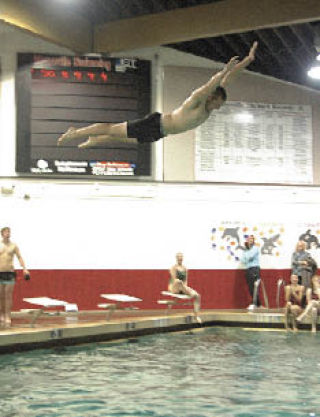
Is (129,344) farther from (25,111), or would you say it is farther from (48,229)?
(25,111)

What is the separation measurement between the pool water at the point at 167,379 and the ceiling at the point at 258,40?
4.81m

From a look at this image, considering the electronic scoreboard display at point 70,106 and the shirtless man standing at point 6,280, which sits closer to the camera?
the shirtless man standing at point 6,280

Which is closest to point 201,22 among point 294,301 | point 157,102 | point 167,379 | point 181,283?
point 157,102

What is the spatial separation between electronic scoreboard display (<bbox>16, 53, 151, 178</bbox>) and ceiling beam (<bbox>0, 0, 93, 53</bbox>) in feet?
1.44

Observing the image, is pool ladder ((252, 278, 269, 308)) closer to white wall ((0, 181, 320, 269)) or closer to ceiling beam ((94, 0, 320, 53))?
white wall ((0, 181, 320, 269))

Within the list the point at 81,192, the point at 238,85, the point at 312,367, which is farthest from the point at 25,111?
the point at 312,367

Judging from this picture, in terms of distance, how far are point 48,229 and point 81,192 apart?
33.8 inches

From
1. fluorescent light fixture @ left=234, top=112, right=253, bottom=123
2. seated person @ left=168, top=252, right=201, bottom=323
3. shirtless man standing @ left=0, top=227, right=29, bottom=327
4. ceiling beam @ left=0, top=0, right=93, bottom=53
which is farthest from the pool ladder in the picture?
ceiling beam @ left=0, top=0, right=93, bottom=53

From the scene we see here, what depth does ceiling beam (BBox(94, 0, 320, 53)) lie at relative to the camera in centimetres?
1067

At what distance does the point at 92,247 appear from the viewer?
13.5m

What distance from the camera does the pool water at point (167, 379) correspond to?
6549 millimetres

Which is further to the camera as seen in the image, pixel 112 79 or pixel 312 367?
pixel 112 79

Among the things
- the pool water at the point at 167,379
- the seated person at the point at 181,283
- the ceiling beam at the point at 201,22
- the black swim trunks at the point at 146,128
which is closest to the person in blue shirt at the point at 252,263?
the seated person at the point at 181,283

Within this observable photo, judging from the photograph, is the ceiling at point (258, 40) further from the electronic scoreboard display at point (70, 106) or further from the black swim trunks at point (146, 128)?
the black swim trunks at point (146, 128)
